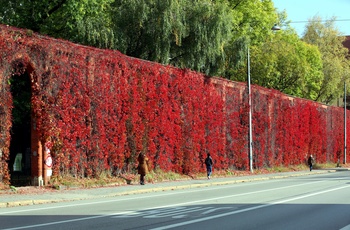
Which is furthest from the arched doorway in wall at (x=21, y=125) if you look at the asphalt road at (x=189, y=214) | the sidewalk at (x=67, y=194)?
the asphalt road at (x=189, y=214)

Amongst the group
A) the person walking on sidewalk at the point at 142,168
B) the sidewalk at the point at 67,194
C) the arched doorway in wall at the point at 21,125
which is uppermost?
the arched doorway in wall at the point at 21,125

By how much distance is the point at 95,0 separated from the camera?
32906mm

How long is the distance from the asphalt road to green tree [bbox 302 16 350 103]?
5551 cm

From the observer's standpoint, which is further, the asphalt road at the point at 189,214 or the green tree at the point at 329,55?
the green tree at the point at 329,55

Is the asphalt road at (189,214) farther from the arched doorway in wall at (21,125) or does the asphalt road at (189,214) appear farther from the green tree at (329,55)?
the green tree at (329,55)

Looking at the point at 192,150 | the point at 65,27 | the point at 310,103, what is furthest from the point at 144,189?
the point at 310,103

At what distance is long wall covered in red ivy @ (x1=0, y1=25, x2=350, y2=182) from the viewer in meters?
22.6

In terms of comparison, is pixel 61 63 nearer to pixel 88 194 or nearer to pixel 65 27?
pixel 88 194

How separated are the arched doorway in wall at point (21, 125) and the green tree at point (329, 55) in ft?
169

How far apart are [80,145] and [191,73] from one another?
11.4m

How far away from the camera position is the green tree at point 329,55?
72.2 m

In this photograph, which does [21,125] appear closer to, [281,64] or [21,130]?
[21,130]

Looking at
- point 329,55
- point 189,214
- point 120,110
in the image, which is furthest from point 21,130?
point 329,55

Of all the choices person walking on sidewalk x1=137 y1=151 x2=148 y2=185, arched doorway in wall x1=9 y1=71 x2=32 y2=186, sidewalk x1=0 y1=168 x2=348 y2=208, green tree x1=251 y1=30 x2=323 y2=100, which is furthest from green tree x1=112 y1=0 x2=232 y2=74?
green tree x1=251 y1=30 x2=323 y2=100
